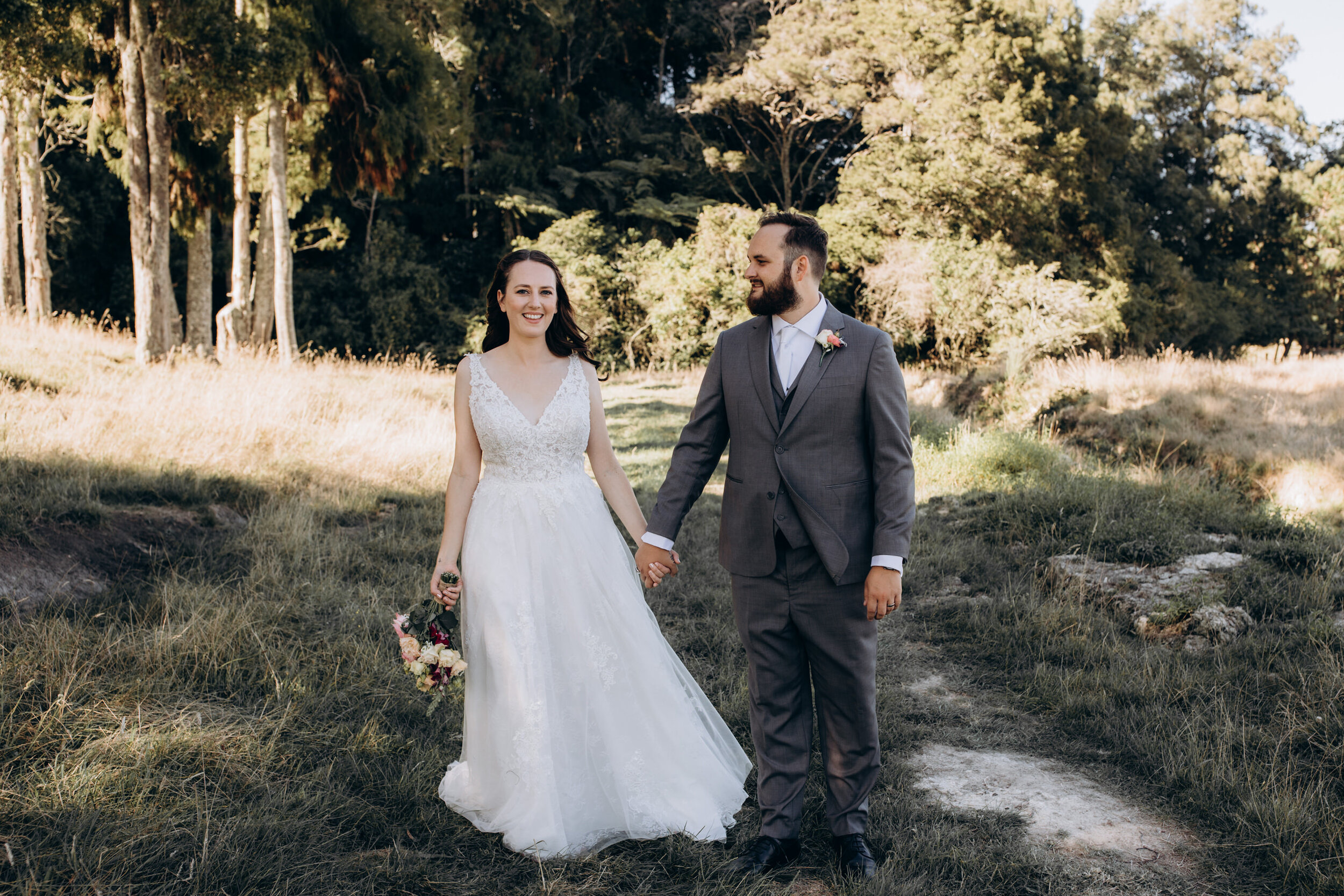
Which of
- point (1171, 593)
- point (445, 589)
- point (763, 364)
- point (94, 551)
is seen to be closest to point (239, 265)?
point (94, 551)

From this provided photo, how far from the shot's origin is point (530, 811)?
3.04 metres

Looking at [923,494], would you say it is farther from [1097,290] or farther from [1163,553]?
[1097,290]

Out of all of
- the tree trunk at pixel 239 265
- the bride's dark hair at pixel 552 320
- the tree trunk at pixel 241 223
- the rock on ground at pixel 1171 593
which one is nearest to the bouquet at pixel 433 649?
the bride's dark hair at pixel 552 320

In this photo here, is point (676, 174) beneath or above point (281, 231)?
above

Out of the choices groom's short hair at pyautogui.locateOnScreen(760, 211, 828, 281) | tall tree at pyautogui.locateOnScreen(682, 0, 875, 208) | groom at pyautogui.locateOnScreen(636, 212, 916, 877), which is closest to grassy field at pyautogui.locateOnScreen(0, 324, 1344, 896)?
groom at pyautogui.locateOnScreen(636, 212, 916, 877)

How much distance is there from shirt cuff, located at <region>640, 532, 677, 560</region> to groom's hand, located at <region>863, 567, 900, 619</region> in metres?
0.70

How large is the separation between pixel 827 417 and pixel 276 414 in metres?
8.25

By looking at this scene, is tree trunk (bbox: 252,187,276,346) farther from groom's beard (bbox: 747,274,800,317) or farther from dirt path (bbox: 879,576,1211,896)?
groom's beard (bbox: 747,274,800,317)

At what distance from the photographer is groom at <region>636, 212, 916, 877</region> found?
2.86 m

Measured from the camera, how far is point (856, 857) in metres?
2.95

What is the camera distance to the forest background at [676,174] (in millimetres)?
15195

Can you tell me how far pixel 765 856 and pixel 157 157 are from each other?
1302cm

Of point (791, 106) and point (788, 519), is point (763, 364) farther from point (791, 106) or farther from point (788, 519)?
point (791, 106)

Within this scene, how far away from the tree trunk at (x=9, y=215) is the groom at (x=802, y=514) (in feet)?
54.4
